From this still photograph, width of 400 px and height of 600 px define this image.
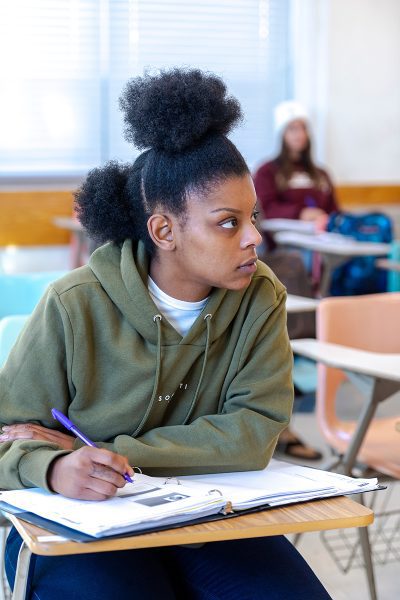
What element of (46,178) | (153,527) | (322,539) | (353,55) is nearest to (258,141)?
(353,55)

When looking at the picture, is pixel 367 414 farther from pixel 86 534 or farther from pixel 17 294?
pixel 86 534

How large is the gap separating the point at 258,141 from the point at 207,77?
551 centimetres

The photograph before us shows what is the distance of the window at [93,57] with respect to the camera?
621 cm

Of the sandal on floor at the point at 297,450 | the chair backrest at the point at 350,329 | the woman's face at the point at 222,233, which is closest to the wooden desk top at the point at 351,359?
the chair backrest at the point at 350,329

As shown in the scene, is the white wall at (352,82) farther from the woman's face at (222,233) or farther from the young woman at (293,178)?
the woman's face at (222,233)

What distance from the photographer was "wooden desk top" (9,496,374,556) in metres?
1.11

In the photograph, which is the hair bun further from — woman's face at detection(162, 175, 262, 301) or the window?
the window

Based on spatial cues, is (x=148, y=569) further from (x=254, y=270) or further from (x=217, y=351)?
(x=254, y=270)

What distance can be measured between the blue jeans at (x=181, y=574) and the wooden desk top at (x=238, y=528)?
15 centimetres

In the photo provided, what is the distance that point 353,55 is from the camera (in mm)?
6973

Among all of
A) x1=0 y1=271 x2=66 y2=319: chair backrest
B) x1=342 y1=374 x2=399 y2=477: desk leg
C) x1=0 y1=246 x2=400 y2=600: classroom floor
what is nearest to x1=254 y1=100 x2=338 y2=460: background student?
x1=0 y1=246 x2=400 y2=600: classroom floor

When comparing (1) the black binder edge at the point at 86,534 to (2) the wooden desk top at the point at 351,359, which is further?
(2) the wooden desk top at the point at 351,359

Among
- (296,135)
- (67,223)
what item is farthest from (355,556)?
(296,135)

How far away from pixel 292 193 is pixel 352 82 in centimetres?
124
